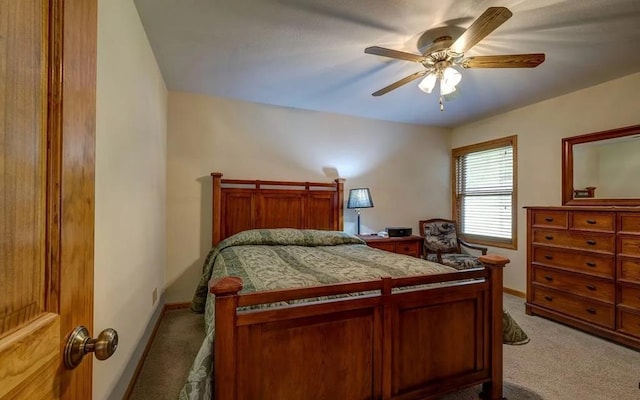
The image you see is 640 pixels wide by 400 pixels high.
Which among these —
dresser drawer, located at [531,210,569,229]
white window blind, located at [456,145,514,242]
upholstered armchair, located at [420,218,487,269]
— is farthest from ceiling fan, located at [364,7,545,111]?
upholstered armchair, located at [420,218,487,269]

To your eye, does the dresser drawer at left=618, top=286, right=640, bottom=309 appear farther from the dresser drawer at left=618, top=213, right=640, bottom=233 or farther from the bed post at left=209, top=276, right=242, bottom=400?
the bed post at left=209, top=276, right=242, bottom=400

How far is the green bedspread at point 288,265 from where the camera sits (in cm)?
128

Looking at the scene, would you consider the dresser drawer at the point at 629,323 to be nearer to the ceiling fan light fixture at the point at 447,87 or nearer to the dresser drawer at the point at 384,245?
the dresser drawer at the point at 384,245

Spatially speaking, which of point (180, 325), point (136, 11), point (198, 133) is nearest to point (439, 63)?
point (136, 11)

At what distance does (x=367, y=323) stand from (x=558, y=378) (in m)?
1.63

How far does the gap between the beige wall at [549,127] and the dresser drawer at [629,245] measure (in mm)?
922

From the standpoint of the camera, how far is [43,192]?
1.56ft

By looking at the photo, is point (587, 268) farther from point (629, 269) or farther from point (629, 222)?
point (629, 222)

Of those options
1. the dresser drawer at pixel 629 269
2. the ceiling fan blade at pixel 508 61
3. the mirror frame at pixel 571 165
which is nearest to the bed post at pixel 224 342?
the ceiling fan blade at pixel 508 61

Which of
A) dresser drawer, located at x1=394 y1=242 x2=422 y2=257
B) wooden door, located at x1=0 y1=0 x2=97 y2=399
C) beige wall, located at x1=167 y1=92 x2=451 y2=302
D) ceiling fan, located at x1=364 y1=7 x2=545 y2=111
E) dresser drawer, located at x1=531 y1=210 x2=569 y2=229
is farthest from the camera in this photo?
dresser drawer, located at x1=394 y1=242 x2=422 y2=257

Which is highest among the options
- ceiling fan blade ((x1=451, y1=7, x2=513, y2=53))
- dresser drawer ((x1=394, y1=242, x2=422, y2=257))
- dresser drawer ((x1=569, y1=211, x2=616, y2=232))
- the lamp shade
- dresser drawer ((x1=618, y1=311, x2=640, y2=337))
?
ceiling fan blade ((x1=451, y1=7, x2=513, y2=53))

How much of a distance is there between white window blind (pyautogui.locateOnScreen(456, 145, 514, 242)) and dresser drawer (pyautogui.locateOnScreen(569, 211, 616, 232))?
106cm

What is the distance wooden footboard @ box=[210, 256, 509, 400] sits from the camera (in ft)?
4.19

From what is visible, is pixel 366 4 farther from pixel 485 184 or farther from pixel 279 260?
pixel 485 184
